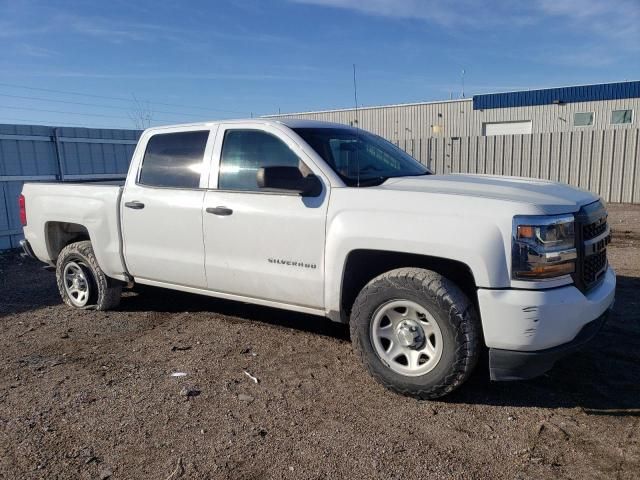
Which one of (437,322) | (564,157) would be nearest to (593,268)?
(437,322)

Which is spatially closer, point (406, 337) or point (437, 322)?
point (437, 322)

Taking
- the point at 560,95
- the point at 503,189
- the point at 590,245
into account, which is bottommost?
the point at 590,245

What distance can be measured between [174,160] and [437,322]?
9.74 feet

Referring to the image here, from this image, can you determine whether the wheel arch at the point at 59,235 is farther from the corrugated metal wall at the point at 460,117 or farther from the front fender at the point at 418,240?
the corrugated metal wall at the point at 460,117

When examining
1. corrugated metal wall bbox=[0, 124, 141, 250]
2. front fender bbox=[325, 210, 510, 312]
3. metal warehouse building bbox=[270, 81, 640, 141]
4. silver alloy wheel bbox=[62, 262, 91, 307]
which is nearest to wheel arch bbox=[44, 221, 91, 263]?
silver alloy wheel bbox=[62, 262, 91, 307]

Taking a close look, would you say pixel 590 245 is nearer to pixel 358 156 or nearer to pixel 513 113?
pixel 358 156

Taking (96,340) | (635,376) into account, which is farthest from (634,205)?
(96,340)

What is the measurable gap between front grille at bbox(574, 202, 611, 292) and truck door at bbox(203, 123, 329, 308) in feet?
5.68

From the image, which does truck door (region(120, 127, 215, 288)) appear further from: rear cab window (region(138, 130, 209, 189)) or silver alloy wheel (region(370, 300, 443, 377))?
silver alloy wheel (region(370, 300, 443, 377))

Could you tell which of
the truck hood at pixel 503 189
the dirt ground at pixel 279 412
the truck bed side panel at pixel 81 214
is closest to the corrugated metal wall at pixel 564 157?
the dirt ground at pixel 279 412

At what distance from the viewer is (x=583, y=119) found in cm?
2522

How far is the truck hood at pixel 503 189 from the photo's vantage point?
11.1ft

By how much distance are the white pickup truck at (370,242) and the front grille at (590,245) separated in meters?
0.01

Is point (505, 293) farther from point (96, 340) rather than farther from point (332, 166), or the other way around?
point (96, 340)
